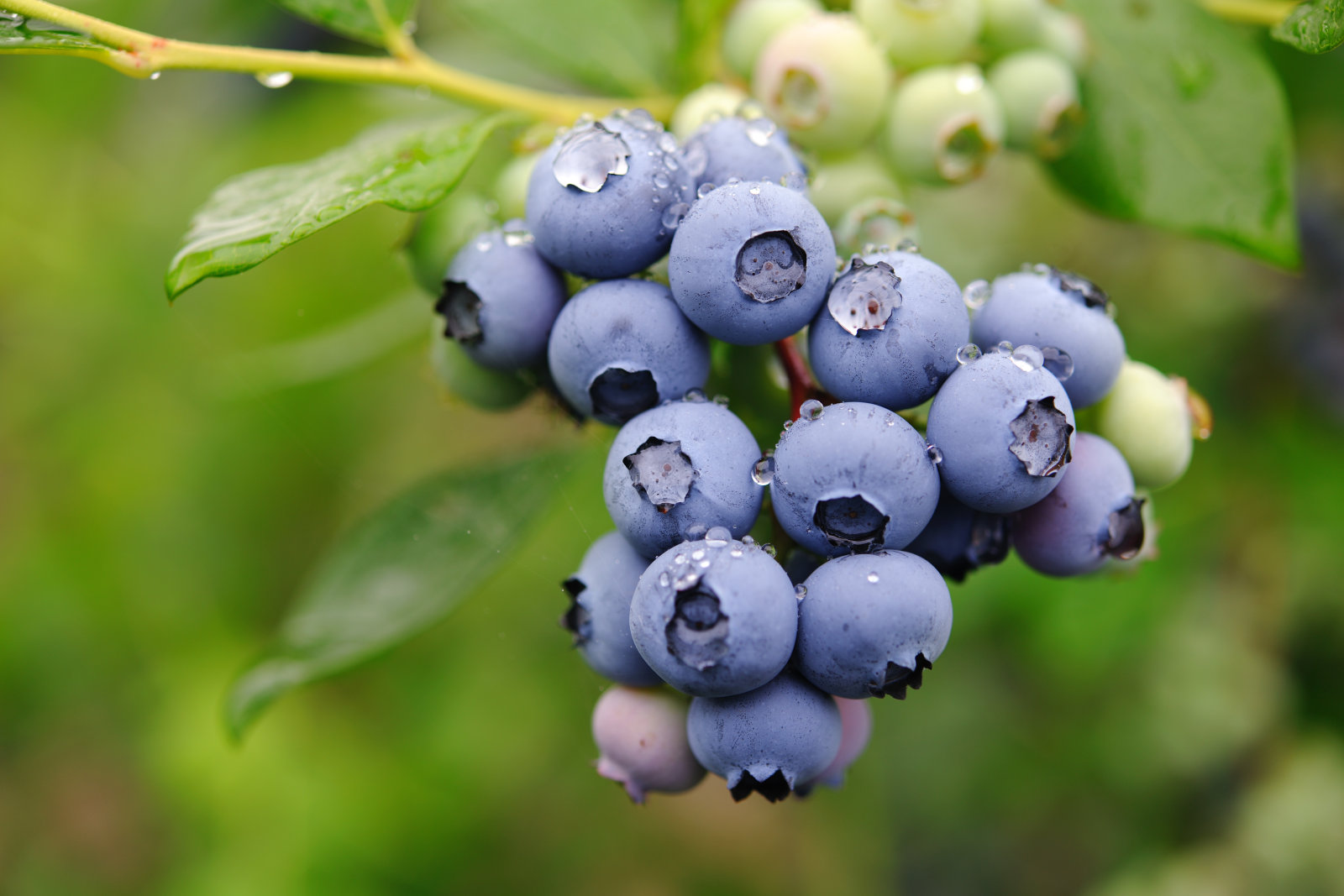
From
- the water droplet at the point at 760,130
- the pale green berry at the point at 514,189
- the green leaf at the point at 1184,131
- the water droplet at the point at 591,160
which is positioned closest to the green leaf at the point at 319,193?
the pale green berry at the point at 514,189

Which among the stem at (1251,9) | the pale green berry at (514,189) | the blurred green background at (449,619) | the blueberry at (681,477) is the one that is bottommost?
the blurred green background at (449,619)

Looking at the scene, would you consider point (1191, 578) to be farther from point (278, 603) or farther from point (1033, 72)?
point (278, 603)

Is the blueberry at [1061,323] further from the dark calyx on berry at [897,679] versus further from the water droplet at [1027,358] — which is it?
the dark calyx on berry at [897,679]

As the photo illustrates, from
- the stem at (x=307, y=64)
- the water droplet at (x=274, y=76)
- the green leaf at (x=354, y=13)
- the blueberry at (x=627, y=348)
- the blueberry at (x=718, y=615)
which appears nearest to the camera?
the blueberry at (x=718, y=615)

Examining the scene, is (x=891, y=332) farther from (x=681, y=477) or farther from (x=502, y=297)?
(x=502, y=297)

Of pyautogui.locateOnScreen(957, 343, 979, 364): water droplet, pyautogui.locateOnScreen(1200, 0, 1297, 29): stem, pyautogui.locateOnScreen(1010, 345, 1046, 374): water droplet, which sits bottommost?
pyautogui.locateOnScreen(957, 343, 979, 364): water droplet

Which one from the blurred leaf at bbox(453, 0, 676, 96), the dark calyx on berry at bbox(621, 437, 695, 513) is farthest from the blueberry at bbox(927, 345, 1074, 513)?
the blurred leaf at bbox(453, 0, 676, 96)

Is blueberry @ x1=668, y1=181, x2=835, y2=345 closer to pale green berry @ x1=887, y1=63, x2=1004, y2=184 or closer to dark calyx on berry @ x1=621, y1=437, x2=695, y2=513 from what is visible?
dark calyx on berry @ x1=621, y1=437, x2=695, y2=513

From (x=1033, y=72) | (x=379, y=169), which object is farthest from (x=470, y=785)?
(x=1033, y=72)
